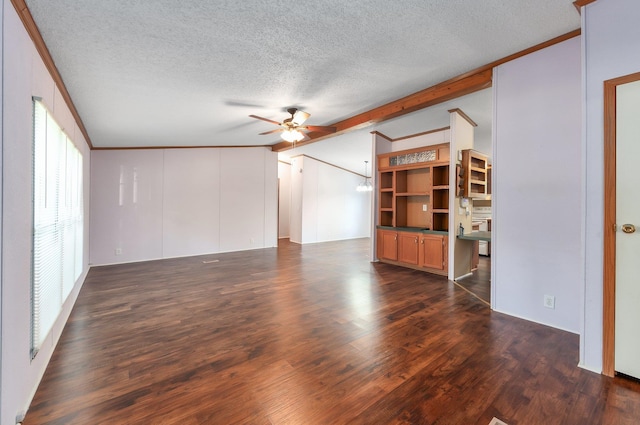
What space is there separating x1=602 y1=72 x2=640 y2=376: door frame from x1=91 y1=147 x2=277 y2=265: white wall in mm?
6710

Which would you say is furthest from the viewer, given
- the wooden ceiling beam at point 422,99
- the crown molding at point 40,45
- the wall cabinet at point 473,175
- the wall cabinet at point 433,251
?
Answer: the wall cabinet at point 433,251

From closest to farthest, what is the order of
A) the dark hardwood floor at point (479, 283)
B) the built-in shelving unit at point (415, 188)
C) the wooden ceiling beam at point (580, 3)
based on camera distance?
1. the wooden ceiling beam at point (580, 3)
2. the dark hardwood floor at point (479, 283)
3. the built-in shelving unit at point (415, 188)

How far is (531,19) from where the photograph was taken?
2326 mm

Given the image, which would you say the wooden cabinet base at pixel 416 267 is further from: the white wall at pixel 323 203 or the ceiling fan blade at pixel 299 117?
the white wall at pixel 323 203

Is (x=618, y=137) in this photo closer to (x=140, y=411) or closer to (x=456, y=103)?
(x=456, y=103)

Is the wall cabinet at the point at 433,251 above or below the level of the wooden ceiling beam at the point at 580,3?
below

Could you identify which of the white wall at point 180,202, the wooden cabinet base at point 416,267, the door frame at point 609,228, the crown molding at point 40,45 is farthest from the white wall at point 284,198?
the door frame at point 609,228

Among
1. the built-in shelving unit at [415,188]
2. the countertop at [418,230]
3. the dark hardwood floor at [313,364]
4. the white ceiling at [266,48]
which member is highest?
the white ceiling at [266,48]

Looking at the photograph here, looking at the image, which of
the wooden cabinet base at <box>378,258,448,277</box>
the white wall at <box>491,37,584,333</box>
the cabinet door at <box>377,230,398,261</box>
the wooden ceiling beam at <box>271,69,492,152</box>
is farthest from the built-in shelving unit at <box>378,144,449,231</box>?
the white wall at <box>491,37,584,333</box>

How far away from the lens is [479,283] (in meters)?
4.34

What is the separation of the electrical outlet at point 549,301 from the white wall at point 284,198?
26.1 feet

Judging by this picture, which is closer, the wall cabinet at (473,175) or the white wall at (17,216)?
the white wall at (17,216)

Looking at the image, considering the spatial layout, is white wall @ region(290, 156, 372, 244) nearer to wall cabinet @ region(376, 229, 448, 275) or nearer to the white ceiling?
wall cabinet @ region(376, 229, 448, 275)

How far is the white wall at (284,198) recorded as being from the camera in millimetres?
9812
